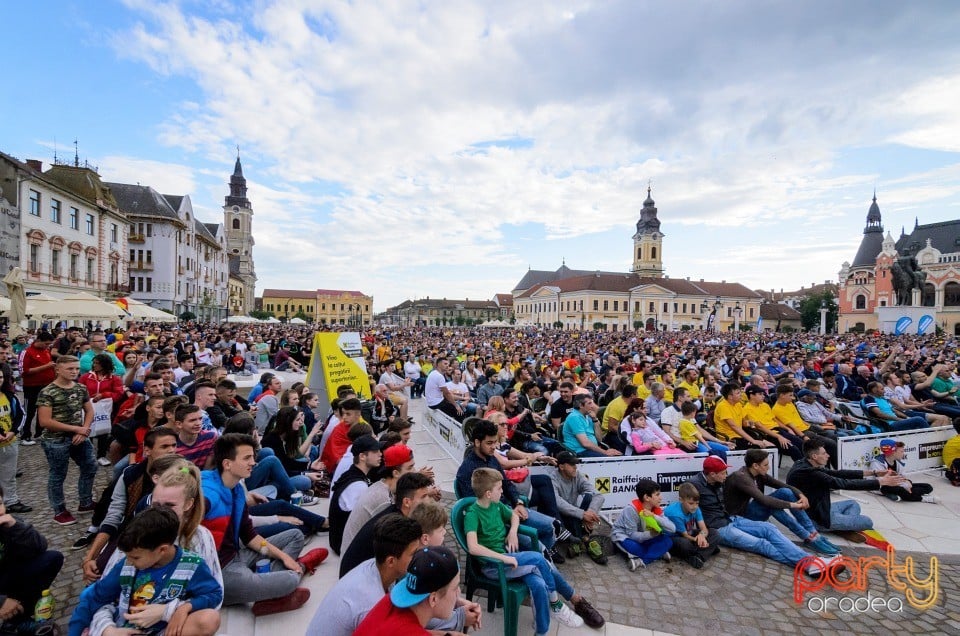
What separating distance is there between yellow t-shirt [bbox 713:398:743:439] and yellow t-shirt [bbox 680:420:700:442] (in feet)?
2.76

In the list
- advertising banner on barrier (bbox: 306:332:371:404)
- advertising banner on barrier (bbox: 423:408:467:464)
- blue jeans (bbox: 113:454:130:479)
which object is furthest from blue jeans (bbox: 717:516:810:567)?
advertising banner on barrier (bbox: 306:332:371:404)

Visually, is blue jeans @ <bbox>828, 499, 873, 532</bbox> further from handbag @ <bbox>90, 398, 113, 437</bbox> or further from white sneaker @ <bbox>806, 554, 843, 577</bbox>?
handbag @ <bbox>90, 398, 113, 437</bbox>

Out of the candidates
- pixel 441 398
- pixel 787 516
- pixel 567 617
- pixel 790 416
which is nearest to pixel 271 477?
pixel 567 617

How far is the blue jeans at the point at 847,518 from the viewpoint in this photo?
584 centimetres

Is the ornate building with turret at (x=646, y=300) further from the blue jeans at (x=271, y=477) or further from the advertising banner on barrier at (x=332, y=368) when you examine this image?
the blue jeans at (x=271, y=477)

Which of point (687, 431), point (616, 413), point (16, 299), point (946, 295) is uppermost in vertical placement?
point (946, 295)

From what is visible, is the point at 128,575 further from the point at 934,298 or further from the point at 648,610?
the point at 934,298

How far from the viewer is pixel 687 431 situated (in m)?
7.54

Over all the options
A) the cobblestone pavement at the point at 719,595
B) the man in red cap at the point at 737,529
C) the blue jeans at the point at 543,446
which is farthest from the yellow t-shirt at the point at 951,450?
the blue jeans at the point at 543,446

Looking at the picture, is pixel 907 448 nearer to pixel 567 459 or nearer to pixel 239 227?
pixel 567 459

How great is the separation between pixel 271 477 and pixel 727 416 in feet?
23.5

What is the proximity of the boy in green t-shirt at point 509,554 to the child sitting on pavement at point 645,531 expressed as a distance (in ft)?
3.99

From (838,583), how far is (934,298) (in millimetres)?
90177

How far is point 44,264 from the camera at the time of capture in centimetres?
2845
